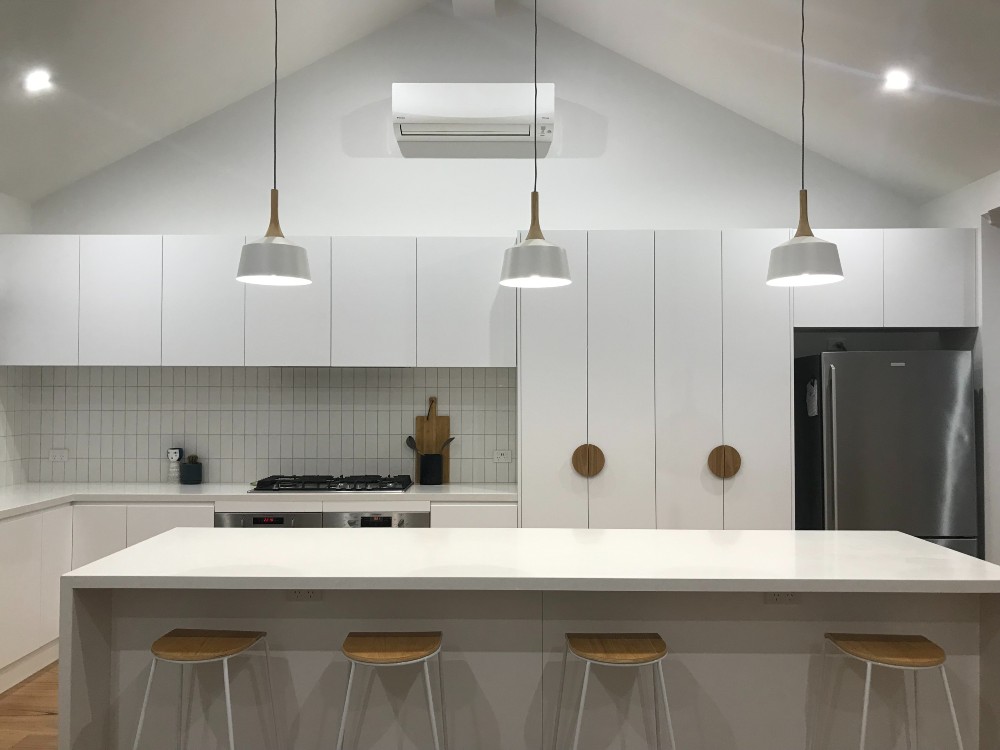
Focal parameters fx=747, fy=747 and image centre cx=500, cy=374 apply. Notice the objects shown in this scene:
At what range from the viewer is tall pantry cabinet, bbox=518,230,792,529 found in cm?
401

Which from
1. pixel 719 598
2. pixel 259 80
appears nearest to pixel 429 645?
pixel 719 598

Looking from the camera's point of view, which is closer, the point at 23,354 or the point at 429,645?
the point at 429,645

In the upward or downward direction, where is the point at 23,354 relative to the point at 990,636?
upward

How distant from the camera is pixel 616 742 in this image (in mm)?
2566

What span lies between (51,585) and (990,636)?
4.22m

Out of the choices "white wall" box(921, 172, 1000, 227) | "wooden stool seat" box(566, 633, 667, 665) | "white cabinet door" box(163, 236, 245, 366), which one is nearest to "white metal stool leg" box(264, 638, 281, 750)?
"wooden stool seat" box(566, 633, 667, 665)

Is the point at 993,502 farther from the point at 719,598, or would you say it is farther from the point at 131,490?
the point at 131,490

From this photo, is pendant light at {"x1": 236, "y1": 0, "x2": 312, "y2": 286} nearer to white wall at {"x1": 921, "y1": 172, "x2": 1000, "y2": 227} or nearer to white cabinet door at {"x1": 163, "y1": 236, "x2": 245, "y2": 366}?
white cabinet door at {"x1": 163, "y1": 236, "x2": 245, "y2": 366}

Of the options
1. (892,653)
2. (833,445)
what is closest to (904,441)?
(833,445)

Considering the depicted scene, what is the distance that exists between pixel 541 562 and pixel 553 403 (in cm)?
166

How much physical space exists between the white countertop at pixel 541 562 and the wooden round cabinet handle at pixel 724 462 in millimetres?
1029

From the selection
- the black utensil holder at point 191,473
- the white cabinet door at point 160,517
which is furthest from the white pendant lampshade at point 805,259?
the black utensil holder at point 191,473

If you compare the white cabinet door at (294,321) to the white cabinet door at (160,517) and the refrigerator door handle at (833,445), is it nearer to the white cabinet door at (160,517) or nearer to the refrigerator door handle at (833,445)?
the white cabinet door at (160,517)

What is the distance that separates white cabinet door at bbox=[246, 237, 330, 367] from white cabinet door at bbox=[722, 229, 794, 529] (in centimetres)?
221
